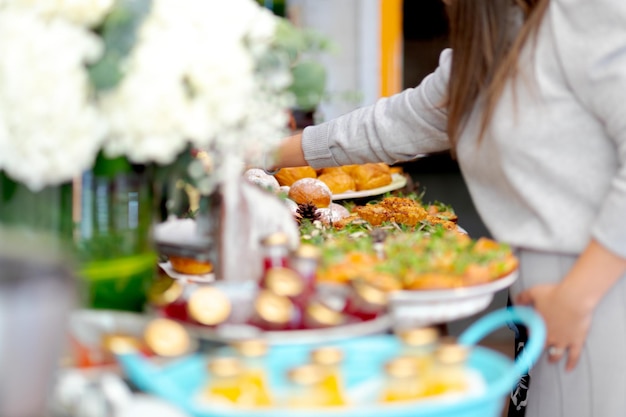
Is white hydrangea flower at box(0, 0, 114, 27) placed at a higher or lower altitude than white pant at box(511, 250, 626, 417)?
higher

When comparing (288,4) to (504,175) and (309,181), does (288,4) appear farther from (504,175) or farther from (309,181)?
(504,175)

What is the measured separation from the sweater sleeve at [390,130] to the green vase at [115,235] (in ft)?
2.32

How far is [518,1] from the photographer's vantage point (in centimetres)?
137

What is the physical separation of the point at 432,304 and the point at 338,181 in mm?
1778

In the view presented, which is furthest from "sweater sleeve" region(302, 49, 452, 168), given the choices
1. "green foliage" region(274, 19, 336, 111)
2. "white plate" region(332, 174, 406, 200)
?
"white plate" region(332, 174, 406, 200)

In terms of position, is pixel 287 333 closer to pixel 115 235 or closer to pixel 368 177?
pixel 115 235

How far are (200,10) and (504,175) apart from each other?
2.09ft

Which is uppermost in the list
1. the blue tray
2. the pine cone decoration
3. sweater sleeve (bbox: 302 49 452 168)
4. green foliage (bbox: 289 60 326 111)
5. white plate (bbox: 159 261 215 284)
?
green foliage (bbox: 289 60 326 111)

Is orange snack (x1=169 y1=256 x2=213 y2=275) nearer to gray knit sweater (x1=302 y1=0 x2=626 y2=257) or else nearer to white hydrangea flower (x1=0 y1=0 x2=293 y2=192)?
white hydrangea flower (x1=0 y1=0 x2=293 y2=192)

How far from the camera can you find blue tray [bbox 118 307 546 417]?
33.6 inches

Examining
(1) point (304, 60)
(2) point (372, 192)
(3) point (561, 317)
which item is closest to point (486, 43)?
(1) point (304, 60)

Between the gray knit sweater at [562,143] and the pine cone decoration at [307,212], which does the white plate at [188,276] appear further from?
the pine cone decoration at [307,212]

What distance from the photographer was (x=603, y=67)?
4.21 feet

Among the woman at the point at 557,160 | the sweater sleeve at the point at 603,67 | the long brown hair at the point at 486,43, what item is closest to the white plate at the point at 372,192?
the woman at the point at 557,160
